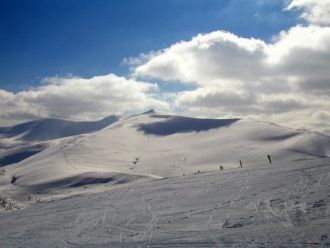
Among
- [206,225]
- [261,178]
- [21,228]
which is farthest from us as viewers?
[261,178]

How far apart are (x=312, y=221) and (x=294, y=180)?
10.4 metres

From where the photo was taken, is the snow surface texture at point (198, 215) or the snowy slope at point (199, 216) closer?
the snowy slope at point (199, 216)

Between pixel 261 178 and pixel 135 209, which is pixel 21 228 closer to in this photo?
pixel 135 209

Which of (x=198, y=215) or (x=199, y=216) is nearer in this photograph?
(x=199, y=216)

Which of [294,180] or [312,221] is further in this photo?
[294,180]

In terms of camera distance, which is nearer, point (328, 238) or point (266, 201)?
point (328, 238)

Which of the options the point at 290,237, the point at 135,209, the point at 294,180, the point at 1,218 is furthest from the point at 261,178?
the point at 1,218

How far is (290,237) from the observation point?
14.9m

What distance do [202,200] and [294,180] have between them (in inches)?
237

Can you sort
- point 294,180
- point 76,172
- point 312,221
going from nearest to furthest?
point 312,221, point 294,180, point 76,172

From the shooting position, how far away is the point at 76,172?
5733 inches

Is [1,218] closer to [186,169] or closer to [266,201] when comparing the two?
[266,201]

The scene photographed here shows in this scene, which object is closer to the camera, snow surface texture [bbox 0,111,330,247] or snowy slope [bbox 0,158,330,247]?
snowy slope [bbox 0,158,330,247]

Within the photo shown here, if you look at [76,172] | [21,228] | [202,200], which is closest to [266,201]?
[202,200]
